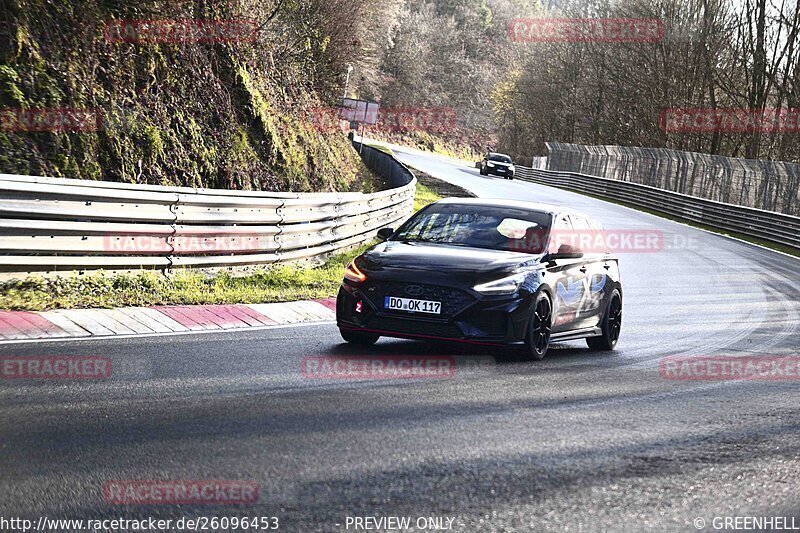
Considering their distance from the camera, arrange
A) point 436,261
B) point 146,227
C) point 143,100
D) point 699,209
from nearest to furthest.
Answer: point 436,261
point 146,227
point 143,100
point 699,209

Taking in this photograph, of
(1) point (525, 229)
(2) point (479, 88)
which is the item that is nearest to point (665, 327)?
(1) point (525, 229)

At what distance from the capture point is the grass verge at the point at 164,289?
10.4 meters

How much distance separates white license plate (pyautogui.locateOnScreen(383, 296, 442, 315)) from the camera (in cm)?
936

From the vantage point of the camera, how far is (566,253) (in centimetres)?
1084

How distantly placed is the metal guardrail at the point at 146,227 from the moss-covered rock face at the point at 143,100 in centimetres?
199

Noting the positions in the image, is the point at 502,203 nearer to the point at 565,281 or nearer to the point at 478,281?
the point at 565,281

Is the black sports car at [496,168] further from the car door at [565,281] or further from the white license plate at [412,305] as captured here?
the white license plate at [412,305]

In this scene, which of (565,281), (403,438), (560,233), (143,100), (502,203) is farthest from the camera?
(143,100)

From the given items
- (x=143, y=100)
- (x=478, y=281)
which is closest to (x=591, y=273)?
(x=478, y=281)

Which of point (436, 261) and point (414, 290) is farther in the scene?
point (436, 261)

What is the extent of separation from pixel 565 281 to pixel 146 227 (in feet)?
15.5

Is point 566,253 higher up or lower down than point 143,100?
lower down

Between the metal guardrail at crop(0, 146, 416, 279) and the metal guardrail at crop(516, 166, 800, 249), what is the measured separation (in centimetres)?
2389

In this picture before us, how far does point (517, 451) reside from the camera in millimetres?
6062
